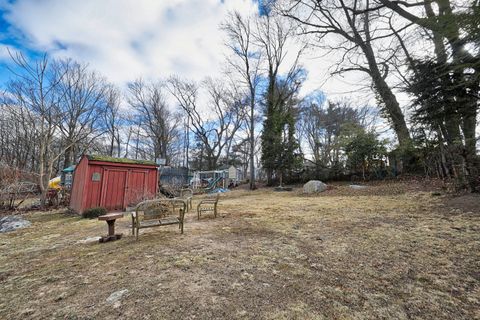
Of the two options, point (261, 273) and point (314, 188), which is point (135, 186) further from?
point (314, 188)

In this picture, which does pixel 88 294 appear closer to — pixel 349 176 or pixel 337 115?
pixel 349 176

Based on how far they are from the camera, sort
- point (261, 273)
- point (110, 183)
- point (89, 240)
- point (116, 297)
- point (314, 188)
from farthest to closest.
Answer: point (314, 188) → point (110, 183) → point (89, 240) → point (261, 273) → point (116, 297)

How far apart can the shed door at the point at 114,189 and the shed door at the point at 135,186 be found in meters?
0.22

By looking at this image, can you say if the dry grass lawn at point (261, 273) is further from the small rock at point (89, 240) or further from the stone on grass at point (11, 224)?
the stone on grass at point (11, 224)

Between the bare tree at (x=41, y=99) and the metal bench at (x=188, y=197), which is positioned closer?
the metal bench at (x=188, y=197)

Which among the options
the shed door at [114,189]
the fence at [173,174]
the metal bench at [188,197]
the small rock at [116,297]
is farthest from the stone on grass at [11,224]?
the fence at [173,174]

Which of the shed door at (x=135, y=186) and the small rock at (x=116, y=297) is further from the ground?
the shed door at (x=135, y=186)

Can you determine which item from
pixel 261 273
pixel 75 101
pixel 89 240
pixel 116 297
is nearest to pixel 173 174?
pixel 75 101

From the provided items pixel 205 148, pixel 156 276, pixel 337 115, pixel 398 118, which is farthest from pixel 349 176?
pixel 205 148

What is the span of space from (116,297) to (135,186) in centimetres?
827

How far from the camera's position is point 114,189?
880 centimetres

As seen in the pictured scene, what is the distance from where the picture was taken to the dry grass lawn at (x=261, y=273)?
1.80 m

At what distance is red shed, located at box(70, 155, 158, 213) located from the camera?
26.9ft

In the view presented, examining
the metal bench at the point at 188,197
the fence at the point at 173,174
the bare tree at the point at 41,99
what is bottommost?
the metal bench at the point at 188,197
